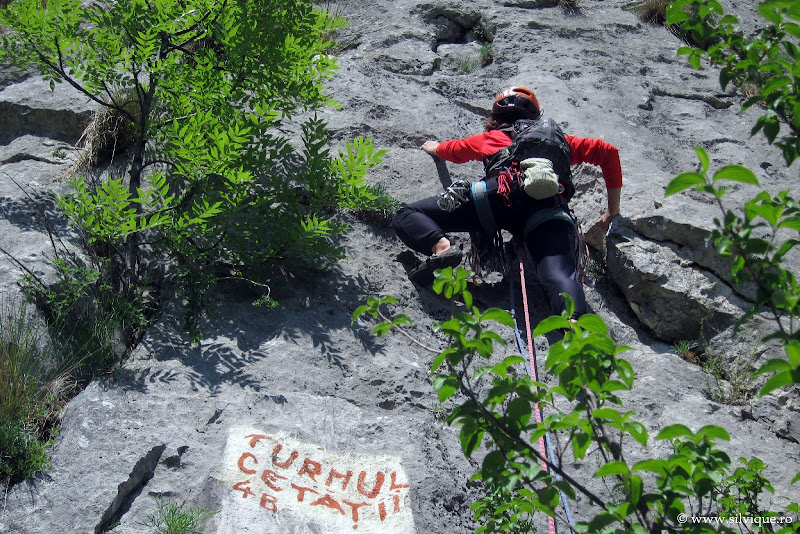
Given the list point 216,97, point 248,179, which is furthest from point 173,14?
point 248,179

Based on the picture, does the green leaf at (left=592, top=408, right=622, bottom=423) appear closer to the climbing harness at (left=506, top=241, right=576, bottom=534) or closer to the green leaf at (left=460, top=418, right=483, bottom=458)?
the green leaf at (left=460, top=418, right=483, bottom=458)

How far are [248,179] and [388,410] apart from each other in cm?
151

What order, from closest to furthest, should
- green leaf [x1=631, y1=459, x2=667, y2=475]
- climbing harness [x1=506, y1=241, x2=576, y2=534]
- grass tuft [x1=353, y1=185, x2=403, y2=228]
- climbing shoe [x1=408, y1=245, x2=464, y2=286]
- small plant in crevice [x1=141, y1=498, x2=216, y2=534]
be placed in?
green leaf [x1=631, y1=459, x2=667, y2=475] < small plant in crevice [x1=141, y1=498, x2=216, y2=534] < climbing harness [x1=506, y1=241, x2=576, y2=534] < climbing shoe [x1=408, y1=245, x2=464, y2=286] < grass tuft [x1=353, y1=185, x2=403, y2=228]

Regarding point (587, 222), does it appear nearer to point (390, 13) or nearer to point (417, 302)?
point (417, 302)

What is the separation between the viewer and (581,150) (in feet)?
16.3

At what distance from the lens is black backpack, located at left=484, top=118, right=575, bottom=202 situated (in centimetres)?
→ 468

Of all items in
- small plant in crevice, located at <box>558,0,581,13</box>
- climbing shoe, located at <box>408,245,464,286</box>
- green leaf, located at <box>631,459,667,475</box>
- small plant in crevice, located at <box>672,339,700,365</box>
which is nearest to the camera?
green leaf, located at <box>631,459,667,475</box>

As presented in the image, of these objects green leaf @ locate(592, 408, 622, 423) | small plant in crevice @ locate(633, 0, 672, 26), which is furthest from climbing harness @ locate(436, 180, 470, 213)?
small plant in crevice @ locate(633, 0, 672, 26)

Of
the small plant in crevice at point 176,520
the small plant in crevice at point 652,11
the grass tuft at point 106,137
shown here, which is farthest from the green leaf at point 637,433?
the small plant in crevice at point 652,11

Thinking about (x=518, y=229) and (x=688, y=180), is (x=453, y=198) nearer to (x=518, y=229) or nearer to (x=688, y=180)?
(x=518, y=229)

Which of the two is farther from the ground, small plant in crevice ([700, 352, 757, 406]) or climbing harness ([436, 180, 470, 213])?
climbing harness ([436, 180, 470, 213])

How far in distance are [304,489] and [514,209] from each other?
2204mm

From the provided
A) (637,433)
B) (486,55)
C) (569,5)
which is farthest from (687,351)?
(569,5)

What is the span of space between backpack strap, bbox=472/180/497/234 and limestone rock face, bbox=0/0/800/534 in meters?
0.47
